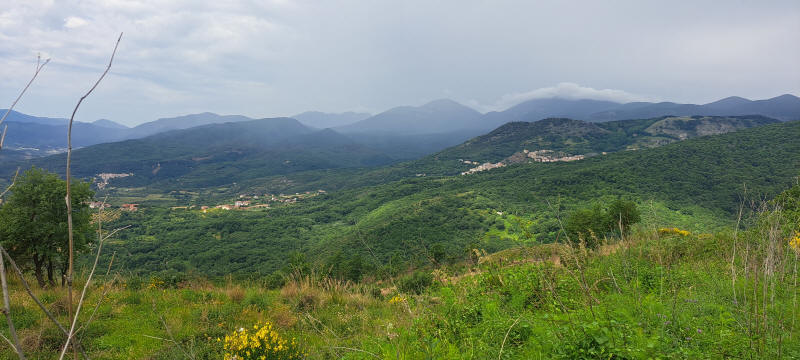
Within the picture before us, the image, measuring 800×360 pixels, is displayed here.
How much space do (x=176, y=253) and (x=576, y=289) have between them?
7603cm

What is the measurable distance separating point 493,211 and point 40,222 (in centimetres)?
6101

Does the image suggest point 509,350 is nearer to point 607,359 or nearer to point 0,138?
point 607,359

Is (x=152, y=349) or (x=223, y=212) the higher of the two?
(x=152, y=349)

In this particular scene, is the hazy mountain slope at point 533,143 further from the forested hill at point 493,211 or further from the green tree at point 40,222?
the green tree at point 40,222

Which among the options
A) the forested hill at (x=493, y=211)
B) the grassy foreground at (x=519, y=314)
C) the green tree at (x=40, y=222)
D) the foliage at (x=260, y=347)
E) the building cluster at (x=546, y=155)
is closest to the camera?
the grassy foreground at (x=519, y=314)

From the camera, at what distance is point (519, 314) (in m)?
4.32

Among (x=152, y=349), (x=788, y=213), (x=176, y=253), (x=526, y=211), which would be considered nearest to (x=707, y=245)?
(x=788, y=213)

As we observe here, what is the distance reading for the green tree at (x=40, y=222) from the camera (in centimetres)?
981

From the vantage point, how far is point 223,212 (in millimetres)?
103188

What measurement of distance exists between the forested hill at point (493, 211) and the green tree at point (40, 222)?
25.5 metres

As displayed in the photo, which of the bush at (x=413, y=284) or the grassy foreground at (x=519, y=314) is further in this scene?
the bush at (x=413, y=284)

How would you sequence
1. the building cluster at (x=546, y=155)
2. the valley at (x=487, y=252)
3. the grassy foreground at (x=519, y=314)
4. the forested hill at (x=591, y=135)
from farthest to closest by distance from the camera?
the forested hill at (x=591, y=135), the building cluster at (x=546, y=155), the valley at (x=487, y=252), the grassy foreground at (x=519, y=314)

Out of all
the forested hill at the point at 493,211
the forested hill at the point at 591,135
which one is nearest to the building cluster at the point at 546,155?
the forested hill at the point at 591,135

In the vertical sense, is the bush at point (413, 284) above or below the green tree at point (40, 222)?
below
